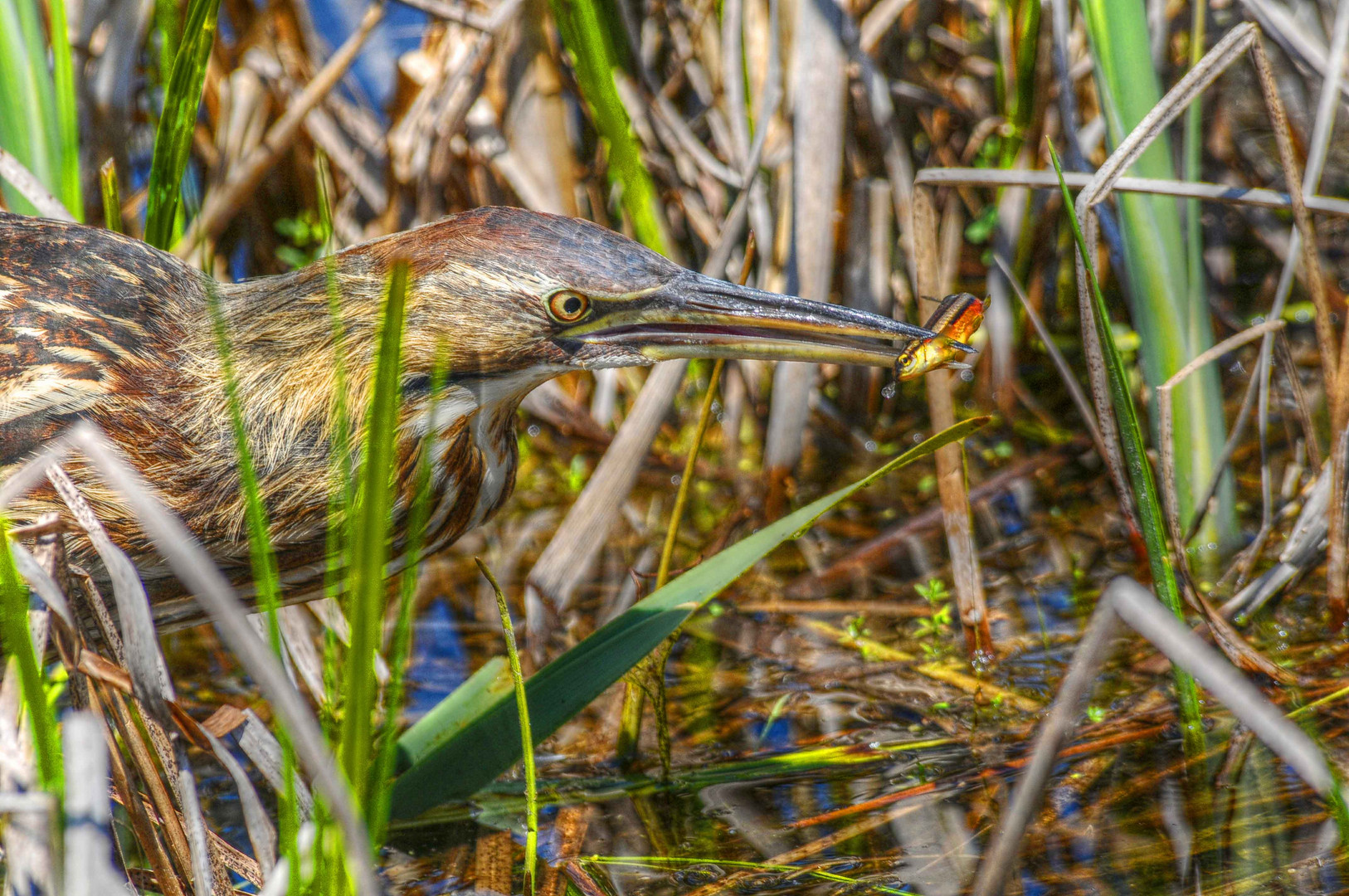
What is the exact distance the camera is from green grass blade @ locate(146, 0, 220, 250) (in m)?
1.82

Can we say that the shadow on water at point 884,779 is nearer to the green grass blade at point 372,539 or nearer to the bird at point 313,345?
the bird at point 313,345

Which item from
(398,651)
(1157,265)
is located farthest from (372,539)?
(1157,265)

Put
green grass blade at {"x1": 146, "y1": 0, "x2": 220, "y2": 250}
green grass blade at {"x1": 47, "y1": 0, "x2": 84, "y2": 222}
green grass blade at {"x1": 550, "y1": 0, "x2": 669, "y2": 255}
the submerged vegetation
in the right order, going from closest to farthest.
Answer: the submerged vegetation
green grass blade at {"x1": 550, "y1": 0, "x2": 669, "y2": 255}
green grass blade at {"x1": 146, "y1": 0, "x2": 220, "y2": 250}
green grass blade at {"x1": 47, "y1": 0, "x2": 84, "y2": 222}

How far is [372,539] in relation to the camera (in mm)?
1017

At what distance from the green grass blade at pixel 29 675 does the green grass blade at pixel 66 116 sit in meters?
1.09

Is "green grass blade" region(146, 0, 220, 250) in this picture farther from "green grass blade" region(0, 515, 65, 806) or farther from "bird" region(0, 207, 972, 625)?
"green grass blade" region(0, 515, 65, 806)

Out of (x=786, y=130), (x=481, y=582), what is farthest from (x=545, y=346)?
(x=786, y=130)

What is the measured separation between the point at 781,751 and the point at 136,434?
1049 mm

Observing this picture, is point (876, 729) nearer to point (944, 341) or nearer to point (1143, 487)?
point (1143, 487)

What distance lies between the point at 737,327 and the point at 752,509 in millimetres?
1154

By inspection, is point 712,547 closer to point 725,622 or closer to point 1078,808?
point 725,622

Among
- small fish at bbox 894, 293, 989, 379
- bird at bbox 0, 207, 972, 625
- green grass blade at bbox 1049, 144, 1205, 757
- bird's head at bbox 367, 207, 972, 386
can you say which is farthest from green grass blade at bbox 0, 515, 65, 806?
green grass blade at bbox 1049, 144, 1205, 757

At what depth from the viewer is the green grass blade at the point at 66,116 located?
2.10 m

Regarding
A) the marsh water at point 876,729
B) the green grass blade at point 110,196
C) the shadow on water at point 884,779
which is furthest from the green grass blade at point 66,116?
the shadow on water at point 884,779
